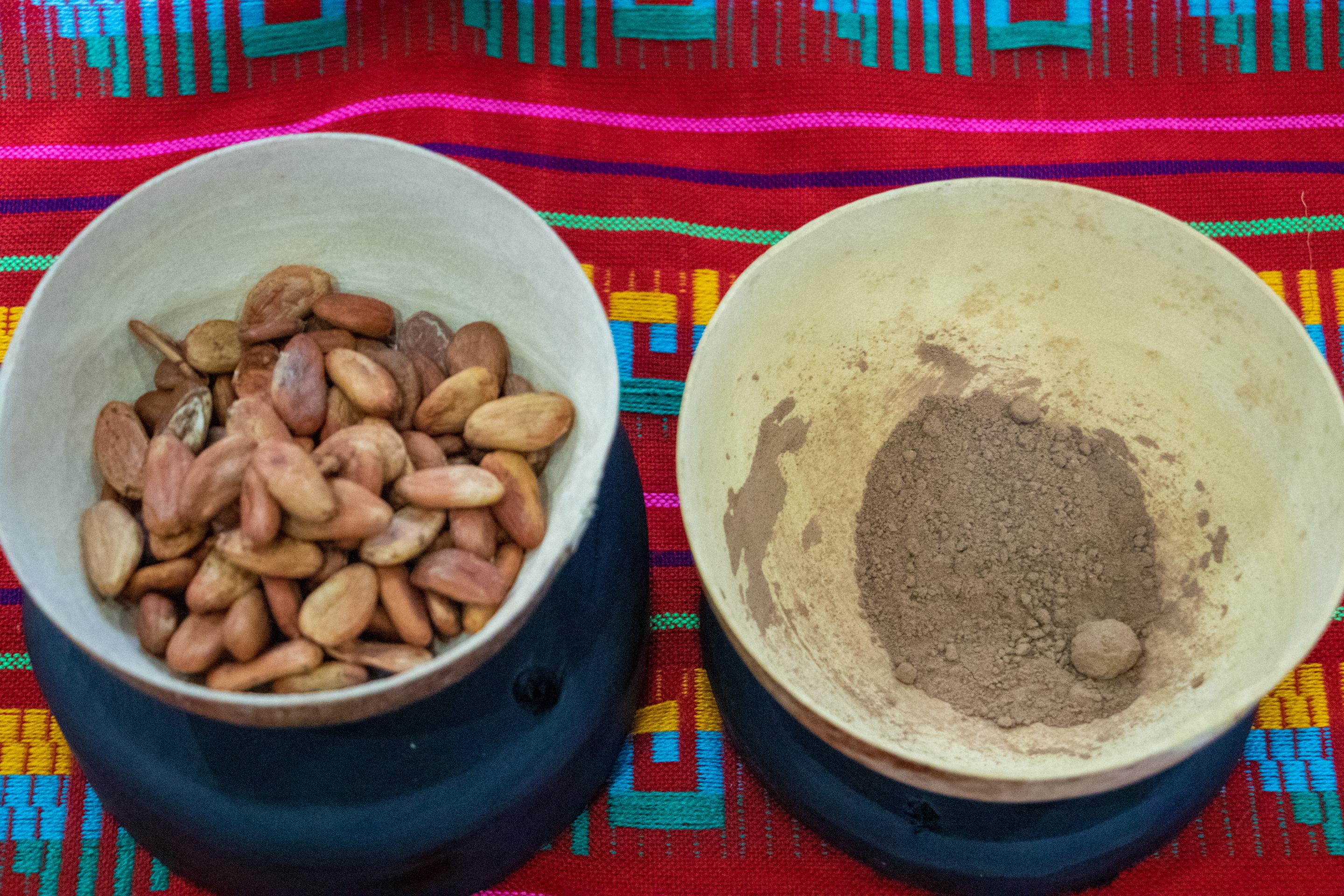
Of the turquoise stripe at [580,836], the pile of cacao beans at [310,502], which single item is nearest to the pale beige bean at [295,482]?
the pile of cacao beans at [310,502]

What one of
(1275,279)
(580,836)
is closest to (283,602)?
(580,836)

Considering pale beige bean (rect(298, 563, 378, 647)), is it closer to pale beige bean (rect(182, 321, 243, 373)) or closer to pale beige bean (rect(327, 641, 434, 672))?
pale beige bean (rect(327, 641, 434, 672))

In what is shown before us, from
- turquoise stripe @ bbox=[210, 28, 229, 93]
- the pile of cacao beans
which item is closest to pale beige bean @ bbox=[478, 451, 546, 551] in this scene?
the pile of cacao beans

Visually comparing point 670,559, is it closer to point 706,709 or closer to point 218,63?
point 706,709

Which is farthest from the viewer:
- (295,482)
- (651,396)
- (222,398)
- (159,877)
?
(651,396)

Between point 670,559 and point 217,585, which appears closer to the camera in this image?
point 217,585

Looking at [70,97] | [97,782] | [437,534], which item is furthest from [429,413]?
[70,97]
